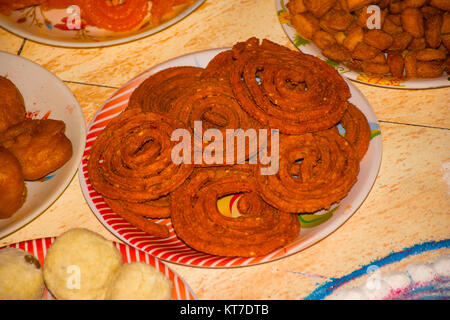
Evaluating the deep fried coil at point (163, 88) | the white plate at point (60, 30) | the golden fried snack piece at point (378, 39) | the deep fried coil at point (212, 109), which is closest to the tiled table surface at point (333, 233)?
the white plate at point (60, 30)

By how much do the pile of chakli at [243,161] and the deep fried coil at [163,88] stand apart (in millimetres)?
51

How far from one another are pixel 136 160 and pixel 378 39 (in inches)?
41.1

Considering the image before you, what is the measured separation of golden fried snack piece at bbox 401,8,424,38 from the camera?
165cm

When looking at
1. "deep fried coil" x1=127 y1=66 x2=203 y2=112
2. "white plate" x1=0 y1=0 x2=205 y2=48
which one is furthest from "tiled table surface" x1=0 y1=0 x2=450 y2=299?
"deep fried coil" x1=127 y1=66 x2=203 y2=112

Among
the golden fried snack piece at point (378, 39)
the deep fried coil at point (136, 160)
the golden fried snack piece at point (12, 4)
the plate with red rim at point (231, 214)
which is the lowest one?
the plate with red rim at point (231, 214)

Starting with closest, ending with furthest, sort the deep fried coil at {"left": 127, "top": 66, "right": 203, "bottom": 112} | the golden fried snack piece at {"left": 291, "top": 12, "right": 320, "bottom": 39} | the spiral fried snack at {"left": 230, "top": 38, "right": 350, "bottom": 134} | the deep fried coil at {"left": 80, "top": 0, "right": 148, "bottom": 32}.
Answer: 1. the spiral fried snack at {"left": 230, "top": 38, "right": 350, "bottom": 134}
2. the deep fried coil at {"left": 127, "top": 66, "right": 203, "bottom": 112}
3. the golden fried snack piece at {"left": 291, "top": 12, "right": 320, "bottom": 39}
4. the deep fried coil at {"left": 80, "top": 0, "right": 148, "bottom": 32}

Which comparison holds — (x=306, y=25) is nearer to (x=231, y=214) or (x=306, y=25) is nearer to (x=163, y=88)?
(x=163, y=88)

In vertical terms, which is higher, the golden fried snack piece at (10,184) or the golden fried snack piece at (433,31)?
the golden fried snack piece at (433,31)

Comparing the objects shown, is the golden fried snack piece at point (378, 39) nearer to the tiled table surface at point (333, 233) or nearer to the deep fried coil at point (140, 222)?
the tiled table surface at point (333, 233)

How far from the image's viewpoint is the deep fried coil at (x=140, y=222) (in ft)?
4.30

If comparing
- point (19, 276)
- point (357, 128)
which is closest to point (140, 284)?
point (19, 276)

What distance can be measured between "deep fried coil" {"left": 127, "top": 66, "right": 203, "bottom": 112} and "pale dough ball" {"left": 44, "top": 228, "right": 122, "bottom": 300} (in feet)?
1.72

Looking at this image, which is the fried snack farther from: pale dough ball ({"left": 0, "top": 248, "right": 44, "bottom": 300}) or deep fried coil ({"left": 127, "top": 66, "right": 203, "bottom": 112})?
pale dough ball ({"left": 0, "top": 248, "right": 44, "bottom": 300})
